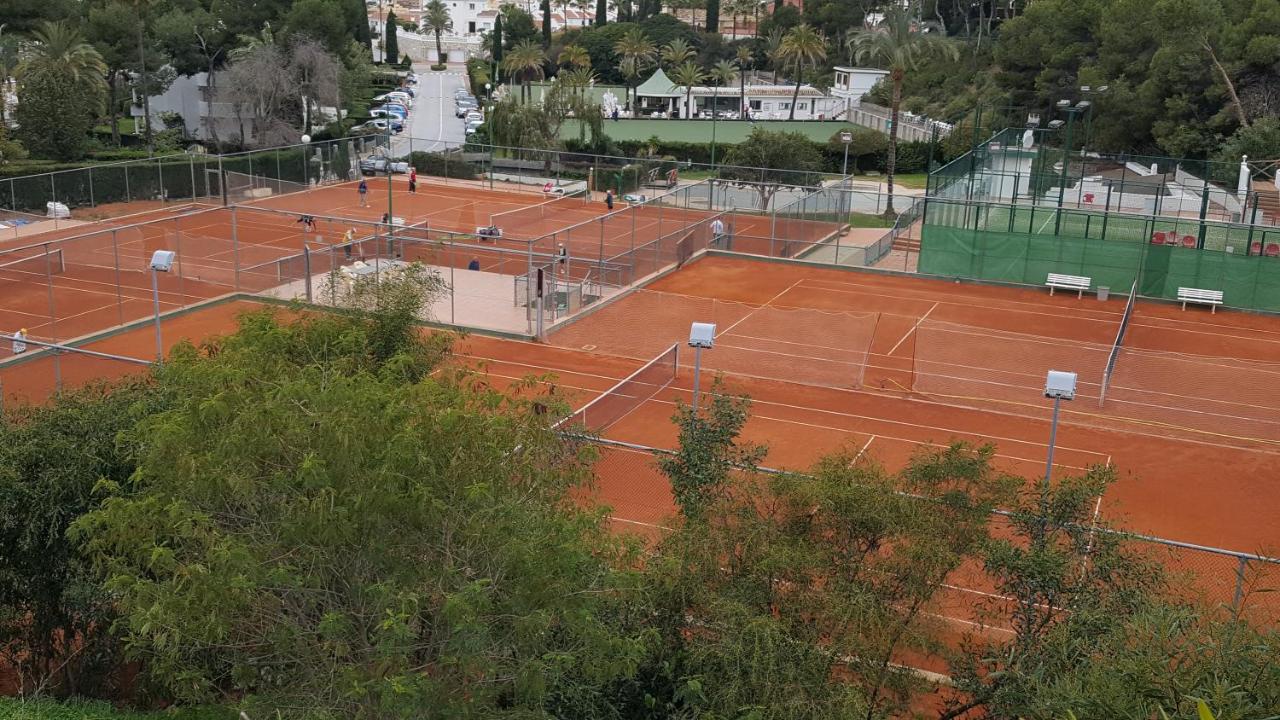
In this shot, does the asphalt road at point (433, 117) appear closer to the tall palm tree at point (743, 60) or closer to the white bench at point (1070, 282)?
the tall palm tree at point (743, 60)

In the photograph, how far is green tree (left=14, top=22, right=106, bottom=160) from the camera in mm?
57719

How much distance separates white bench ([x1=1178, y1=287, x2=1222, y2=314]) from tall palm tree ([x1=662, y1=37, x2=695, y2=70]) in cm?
7497

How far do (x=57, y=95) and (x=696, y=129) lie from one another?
41190 millimetres

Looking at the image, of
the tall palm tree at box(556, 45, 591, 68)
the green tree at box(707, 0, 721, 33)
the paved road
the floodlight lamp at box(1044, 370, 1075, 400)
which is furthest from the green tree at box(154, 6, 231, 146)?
the floodlight lamp at box(1044, 370, 1075, 400)

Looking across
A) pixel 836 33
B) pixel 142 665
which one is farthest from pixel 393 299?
pixel 836 33

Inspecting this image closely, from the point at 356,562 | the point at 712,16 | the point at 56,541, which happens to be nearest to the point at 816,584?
the point at 356,562

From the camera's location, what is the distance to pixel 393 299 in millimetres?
19281

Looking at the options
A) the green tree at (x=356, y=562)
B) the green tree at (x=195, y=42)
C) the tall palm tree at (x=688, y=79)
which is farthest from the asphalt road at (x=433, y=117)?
the green tree at (x=356, y=562)

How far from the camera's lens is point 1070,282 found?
1521 inches

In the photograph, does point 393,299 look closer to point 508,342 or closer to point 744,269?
point 508,342

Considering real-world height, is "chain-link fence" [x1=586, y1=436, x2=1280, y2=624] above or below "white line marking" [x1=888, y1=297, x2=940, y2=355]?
above

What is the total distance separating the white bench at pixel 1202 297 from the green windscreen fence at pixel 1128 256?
1.17ft

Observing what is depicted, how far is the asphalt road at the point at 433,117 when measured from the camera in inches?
3073

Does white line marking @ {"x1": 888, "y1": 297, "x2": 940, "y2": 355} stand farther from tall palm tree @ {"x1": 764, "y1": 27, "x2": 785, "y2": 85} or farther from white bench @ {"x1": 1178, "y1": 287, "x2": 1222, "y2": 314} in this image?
tall palm tree @ {"x1": 764, "y1": 27, "x2": 785, "y2": 85}
